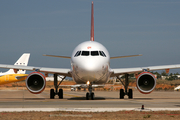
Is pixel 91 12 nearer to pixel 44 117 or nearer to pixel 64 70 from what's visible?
pixel 64 70

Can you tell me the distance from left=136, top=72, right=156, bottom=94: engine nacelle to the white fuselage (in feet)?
7.66

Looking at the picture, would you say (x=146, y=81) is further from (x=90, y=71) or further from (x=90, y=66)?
(x=90, y=66)

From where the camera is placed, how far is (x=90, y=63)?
61.5 ft

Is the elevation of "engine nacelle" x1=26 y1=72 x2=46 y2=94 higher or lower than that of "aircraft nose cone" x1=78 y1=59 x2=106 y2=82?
lower

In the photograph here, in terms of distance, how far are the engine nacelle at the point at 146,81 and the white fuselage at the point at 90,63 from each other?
7.66 ft

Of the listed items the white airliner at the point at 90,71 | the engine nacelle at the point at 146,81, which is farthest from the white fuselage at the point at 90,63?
the engine nacelle at the point at 146,81

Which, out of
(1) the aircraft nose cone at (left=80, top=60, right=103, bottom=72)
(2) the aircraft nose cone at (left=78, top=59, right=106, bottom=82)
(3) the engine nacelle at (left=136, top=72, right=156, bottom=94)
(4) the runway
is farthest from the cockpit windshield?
(3) the engine nacelle at (left=136, top=72, right=156, bottom=94)

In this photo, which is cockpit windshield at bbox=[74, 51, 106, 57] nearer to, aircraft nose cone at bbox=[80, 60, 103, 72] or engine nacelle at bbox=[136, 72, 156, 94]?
aircraft nose cone at bbox=[80, 60, 103, 72]

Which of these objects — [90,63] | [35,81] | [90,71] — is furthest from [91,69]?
[35,81]

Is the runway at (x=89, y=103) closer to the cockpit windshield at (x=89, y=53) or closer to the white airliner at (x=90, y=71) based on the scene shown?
the white airliner at (x=90, y=71)

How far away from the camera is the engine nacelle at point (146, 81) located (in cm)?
2070

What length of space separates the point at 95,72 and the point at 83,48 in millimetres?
2096

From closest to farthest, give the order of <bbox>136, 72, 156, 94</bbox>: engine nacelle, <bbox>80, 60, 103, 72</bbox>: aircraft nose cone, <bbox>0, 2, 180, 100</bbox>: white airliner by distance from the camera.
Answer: <bbox>80, 60, 103, 72</bbox>: aircraft nose cone < <bbox>0, 2, 180, 100</bbox>: white airliner < <bbox>136, 72, 156, 94</bbox>: engine nacelle

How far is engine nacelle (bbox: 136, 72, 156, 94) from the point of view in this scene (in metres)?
20.7
